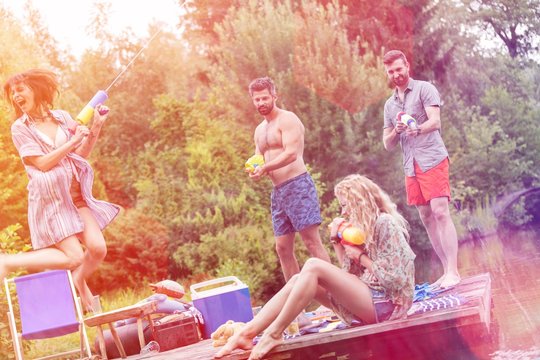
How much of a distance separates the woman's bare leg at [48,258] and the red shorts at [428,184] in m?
2.15

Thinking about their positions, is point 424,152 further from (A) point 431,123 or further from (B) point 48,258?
(B) point 48,258

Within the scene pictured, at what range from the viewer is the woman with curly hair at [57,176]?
5.54 meters

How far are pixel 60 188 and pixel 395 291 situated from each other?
2382 mm

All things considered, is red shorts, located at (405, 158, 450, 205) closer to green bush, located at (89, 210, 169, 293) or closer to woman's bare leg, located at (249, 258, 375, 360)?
woman's bare leg, located at (249, 258, 375, 360)

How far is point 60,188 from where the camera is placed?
5.75 meters

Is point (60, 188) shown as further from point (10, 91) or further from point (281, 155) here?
point (281, 155)

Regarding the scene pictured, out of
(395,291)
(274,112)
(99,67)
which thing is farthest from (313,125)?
(395,291)

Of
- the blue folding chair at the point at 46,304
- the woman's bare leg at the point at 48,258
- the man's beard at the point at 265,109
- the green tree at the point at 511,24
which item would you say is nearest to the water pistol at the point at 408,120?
the man's beard at the point at 265,109

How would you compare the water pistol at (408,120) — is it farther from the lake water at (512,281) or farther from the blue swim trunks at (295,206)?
the lake water at (512,281)

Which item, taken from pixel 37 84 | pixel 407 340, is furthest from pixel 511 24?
pixel 407 340

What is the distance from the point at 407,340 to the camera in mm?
4480

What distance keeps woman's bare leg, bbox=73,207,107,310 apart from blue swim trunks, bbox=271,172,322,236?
1.09 m

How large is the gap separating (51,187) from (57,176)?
9 cm

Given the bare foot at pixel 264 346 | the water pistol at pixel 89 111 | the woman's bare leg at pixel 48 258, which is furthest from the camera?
the water pistol at pixel 89 111
